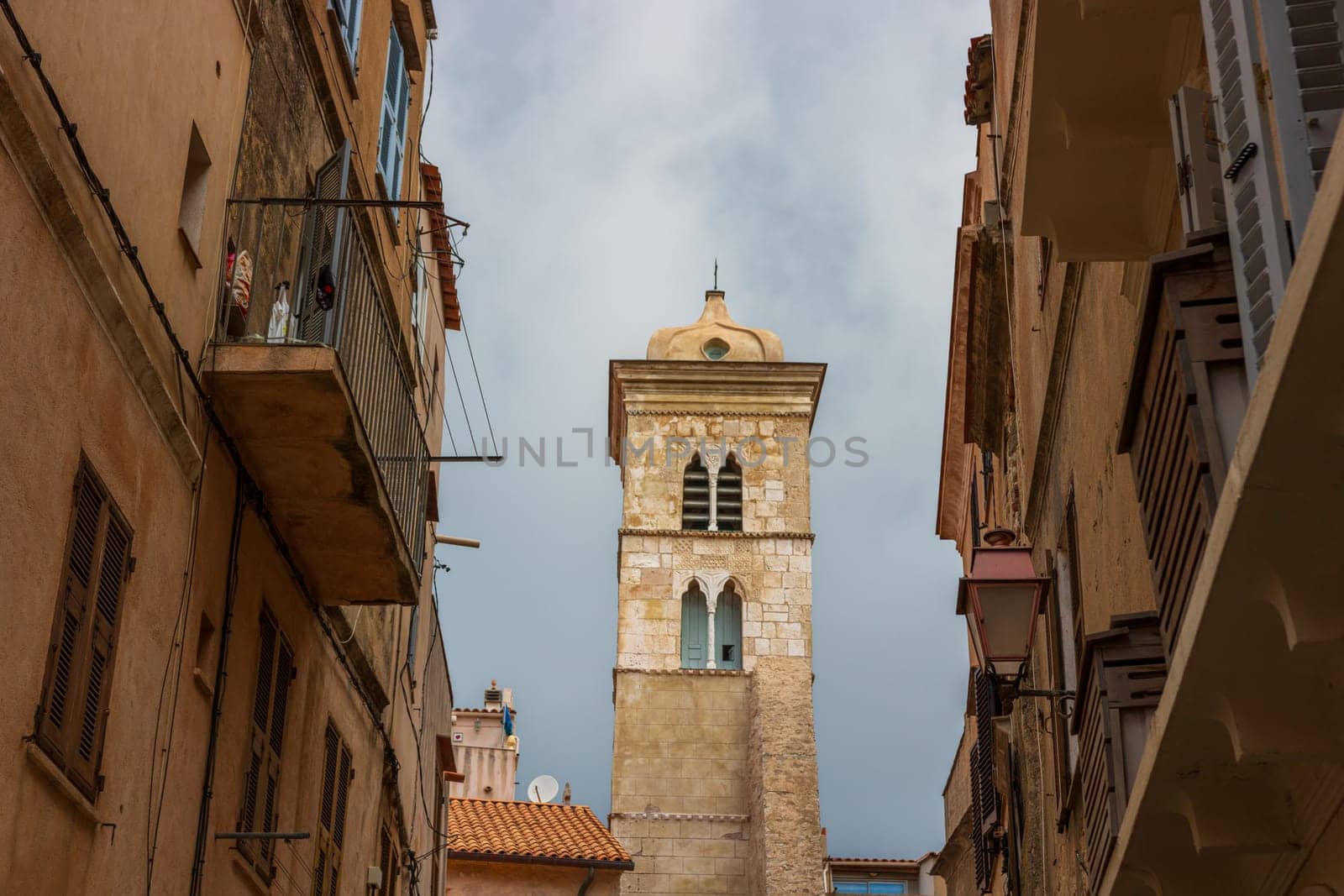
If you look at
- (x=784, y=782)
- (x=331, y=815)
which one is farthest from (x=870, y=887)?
(x=331, y=815)

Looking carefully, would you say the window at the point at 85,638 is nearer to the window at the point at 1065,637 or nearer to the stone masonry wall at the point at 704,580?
the window at the point at 1065,637

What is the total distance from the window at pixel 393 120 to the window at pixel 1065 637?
18.9 feet

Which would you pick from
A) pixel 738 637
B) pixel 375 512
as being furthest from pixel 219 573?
pixel 738 637

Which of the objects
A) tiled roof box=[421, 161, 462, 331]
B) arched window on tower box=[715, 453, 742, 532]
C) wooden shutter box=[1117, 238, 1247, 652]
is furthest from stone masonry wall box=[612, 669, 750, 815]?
wooden shutter box=[1117, 238, 1247, 652]

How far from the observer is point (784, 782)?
37438 millimetres

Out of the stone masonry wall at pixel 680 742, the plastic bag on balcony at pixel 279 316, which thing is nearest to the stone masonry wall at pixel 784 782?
the stone masonry wall at pixel 680 742

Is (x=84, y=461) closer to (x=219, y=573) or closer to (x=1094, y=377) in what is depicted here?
(x=219, y=573)

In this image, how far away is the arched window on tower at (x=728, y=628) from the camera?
134 feet

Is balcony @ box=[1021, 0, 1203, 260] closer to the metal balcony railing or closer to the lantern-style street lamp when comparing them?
the lantern-style street lamp

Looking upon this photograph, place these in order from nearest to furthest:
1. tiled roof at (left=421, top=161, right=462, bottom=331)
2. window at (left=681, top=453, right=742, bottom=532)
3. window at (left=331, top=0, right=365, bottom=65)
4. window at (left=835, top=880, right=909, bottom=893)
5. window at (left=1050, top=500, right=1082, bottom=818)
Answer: window at (left=1050, top=500, right=1082, bottom=818), window at (left=331, top=0, right=365, bottom=65), tiled roof at (left=421, top=161, right=462, bottom=331), window at (left=835, top=880, right=909, bottom=893), window at (left=681, top=453, right=742, bottom=532)

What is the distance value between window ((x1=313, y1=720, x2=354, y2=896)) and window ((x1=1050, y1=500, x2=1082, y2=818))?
15.0ft

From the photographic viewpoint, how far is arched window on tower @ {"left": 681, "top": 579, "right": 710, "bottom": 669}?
40.9 metres

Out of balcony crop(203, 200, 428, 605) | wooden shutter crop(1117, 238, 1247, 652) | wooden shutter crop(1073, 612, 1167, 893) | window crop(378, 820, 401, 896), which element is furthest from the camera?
window crop(378, 820, 401, 896)

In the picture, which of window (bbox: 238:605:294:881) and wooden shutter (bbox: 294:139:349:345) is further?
window (bbox: 238:605:294:881)
